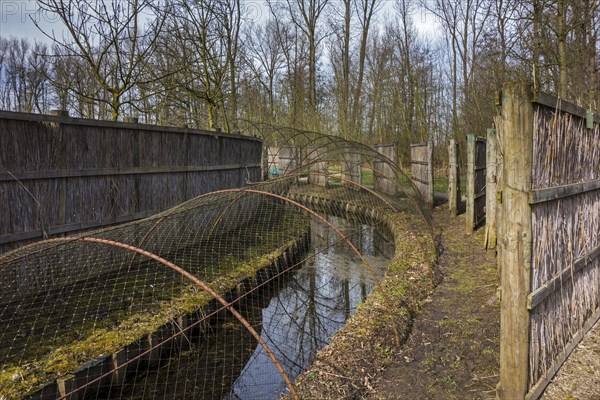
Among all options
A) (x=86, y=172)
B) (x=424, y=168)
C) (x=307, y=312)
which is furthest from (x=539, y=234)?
(x=424, y=168)

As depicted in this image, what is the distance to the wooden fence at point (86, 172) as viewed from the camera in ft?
16.0

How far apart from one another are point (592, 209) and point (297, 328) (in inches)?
150

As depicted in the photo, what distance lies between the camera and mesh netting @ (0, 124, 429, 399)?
158 inches

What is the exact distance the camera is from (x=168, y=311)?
524cm

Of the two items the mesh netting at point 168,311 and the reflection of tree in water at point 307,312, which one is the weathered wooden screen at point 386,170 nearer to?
the reflection of tree in water at point 307,312

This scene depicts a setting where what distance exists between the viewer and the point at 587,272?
378 cm

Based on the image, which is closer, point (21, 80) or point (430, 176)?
point (430, 176)

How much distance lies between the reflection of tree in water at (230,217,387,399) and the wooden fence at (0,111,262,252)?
104 inches

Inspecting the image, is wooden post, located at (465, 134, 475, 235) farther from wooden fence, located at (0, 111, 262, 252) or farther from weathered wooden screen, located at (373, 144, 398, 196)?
weathered wooden screen, located at (373, 144, 398, 196)

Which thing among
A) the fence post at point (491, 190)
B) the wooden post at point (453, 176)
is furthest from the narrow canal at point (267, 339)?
the wooden post at point (453, 176)

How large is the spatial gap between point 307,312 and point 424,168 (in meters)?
7.34

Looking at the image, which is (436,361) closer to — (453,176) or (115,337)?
(115,337)

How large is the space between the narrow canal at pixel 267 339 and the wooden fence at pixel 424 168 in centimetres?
397

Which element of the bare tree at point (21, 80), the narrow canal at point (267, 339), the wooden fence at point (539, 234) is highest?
the bare tree at point (21, 80)
